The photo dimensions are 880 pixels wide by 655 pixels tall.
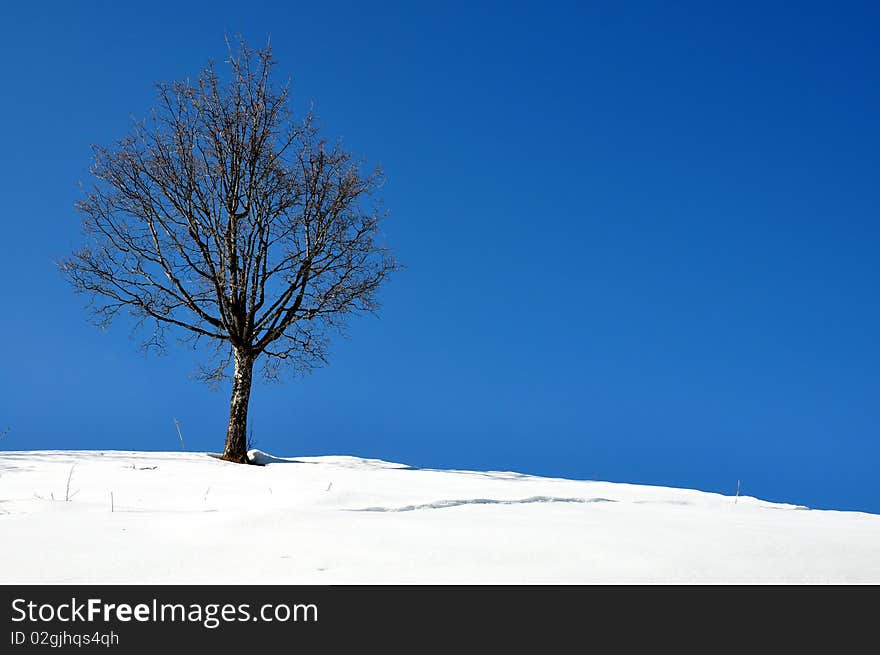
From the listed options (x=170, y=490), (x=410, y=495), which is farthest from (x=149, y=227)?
(x=410, y=495)

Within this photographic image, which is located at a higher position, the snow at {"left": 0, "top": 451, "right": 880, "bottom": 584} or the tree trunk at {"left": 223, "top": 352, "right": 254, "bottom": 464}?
the tree trunk at {"left": 223, "top": 352, "right": 254, "bottom": 464}

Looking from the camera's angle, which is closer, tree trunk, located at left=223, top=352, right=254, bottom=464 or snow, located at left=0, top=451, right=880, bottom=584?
snow, located at left=0, top=451, right=880, bottom=584

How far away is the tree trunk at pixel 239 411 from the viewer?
12.0 meters

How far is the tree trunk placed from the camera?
1205 cm

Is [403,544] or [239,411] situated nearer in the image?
[403,544]

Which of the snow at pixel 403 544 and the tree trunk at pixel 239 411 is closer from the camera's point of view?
the snow at pixel 403 544

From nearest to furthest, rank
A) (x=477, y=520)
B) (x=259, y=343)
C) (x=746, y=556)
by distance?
(x=746, y=556) → (x=477, y=520) → (x=259, y=343)

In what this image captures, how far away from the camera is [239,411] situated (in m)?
12.2

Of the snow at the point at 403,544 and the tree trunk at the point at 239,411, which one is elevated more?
the tree trunk at the point at 239,411

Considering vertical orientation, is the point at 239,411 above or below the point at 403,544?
above
